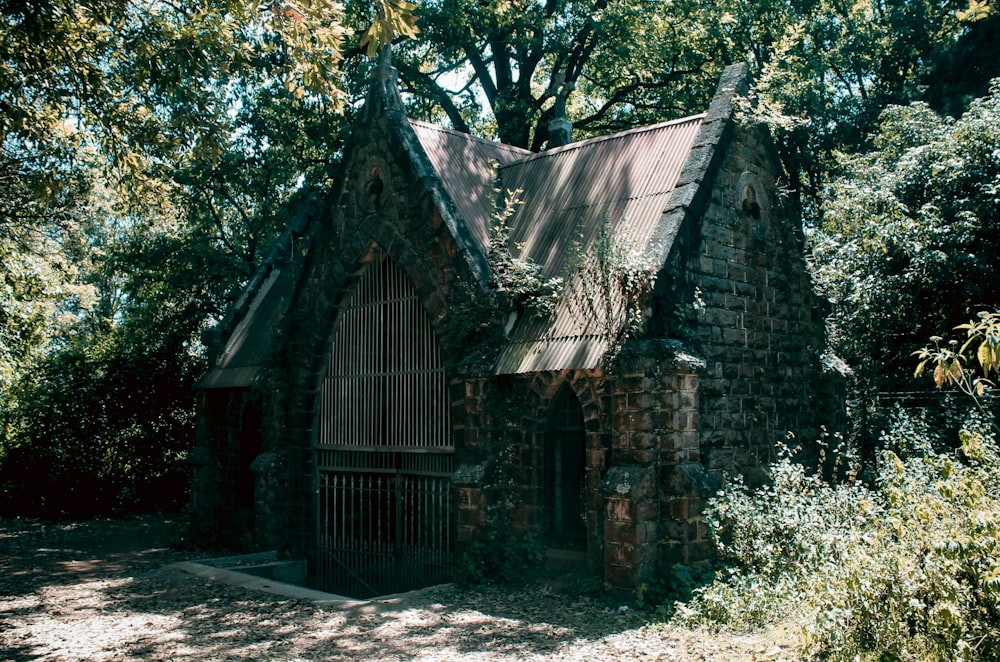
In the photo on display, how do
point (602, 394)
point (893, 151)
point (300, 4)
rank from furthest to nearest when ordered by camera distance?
point (893, 151) → point (602, 394) → point (300, 4)

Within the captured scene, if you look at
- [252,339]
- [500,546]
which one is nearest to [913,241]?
[500,546]

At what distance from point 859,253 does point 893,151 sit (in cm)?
286

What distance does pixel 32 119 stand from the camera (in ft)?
42.7

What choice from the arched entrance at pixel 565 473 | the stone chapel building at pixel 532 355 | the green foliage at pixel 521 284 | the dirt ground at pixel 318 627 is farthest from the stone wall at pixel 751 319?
the dirt ground at pixel 318 627

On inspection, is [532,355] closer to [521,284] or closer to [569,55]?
[521,284]

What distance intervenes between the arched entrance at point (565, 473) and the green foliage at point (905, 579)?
3397 millimetres

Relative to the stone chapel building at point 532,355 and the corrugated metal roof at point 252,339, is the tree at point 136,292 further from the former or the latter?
the stone chapel building at point 532,355

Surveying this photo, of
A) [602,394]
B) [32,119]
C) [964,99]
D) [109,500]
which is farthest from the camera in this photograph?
[109,500]

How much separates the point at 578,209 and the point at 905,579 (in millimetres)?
8489

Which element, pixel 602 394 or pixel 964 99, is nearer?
pixel 602 394

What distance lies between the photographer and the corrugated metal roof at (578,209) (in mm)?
12461

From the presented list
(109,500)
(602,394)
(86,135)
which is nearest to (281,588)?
(602,394)

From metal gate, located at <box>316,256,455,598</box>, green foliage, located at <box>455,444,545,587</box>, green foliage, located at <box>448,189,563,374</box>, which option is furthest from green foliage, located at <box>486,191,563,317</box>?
green foliage, located at <box>455,444,545,587</box>

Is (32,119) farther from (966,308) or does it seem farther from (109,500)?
(966,308)
